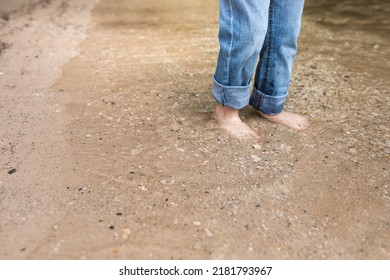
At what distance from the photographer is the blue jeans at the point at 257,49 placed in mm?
1458

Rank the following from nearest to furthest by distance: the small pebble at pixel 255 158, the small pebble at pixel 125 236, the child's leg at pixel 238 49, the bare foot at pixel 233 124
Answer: the small pebble at pixel 125 236 < the child's leg at pixel 238 49 < the small pebble at pixel 255 158 < the bare foot at pixel 233 124

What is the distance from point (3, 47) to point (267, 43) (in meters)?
1.91

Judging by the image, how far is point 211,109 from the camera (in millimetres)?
1938

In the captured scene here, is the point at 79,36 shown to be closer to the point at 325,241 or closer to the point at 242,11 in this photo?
the point at 242,11

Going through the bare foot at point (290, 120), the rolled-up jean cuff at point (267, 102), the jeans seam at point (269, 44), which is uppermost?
the jeans seam at point (269, 44)

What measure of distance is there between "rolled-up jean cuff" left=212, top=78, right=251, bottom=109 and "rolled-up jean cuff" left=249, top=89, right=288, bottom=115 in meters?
0.13

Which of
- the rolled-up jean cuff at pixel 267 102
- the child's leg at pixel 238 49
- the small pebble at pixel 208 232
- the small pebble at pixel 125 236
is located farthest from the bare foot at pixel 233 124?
the small pebble at pixel 125 236

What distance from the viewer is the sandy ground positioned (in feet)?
4.00

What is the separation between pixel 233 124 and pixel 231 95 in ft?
0.51

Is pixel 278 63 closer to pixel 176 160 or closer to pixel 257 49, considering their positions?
pixel 257 49

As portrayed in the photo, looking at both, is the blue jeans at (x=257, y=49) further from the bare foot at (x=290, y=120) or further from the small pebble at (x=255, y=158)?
the small pebble at (x=255, y=158)

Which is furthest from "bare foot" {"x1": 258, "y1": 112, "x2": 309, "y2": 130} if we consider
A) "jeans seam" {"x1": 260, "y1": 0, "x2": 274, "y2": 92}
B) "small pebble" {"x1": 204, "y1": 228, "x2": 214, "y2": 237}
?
"small pebble" {"x1": 204, "y1": 228, "x2": 214, "y2": 237}

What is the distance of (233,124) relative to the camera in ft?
5.73

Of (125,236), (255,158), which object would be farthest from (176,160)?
(125,236)
